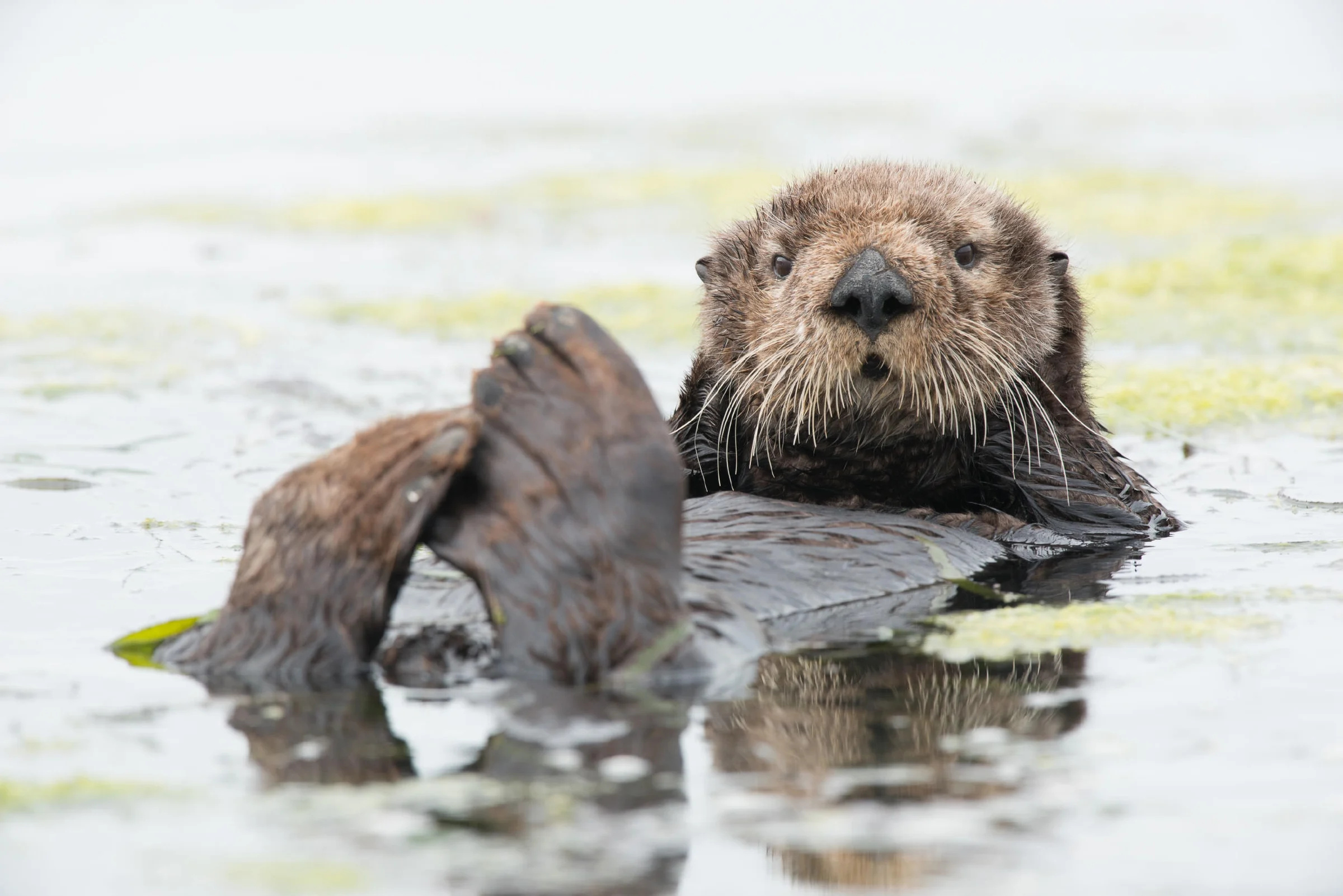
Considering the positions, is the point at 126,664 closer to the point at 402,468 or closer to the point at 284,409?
the point at 402,468

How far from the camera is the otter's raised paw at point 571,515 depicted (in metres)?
2.92

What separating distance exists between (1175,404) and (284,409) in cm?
427

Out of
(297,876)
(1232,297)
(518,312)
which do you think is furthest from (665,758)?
(1232,297)

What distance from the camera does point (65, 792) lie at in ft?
8.36

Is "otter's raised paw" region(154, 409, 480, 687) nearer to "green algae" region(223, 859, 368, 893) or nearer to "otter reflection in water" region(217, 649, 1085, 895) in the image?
"otter reflection in water" region(217, 649, 1085, 895)

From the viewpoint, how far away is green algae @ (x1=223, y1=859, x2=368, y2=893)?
2.19 metres

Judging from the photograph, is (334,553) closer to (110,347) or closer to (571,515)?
(571,515)

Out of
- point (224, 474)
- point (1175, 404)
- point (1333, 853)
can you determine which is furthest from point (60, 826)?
point (1175, 404)

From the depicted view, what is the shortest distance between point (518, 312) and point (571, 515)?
23.6 feet

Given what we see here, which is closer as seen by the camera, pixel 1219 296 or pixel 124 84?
pixel 1219 296

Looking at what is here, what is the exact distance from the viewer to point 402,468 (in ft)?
9.64

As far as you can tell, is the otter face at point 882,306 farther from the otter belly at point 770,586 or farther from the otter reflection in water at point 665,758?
the otter reflection in water at point 665,758

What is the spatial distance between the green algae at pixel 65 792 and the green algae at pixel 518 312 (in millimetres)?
6702

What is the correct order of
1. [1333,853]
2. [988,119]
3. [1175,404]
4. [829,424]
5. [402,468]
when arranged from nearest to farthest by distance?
[1333,853] → [402,468] → [829,424] → [1175,404] → [988,119]
